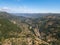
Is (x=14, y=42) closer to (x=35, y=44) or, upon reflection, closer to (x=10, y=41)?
(x=10, y=41)

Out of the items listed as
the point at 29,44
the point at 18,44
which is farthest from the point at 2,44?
the point at 29,44

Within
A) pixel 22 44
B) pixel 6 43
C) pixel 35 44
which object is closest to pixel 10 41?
pixel 6 43

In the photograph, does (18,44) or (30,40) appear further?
(30,40)

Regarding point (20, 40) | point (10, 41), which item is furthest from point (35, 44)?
point (10, 41)

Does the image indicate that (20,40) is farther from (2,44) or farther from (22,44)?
(2,44)

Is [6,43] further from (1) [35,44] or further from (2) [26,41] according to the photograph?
(1) [35,44]

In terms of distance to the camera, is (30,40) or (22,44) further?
(30,40)
